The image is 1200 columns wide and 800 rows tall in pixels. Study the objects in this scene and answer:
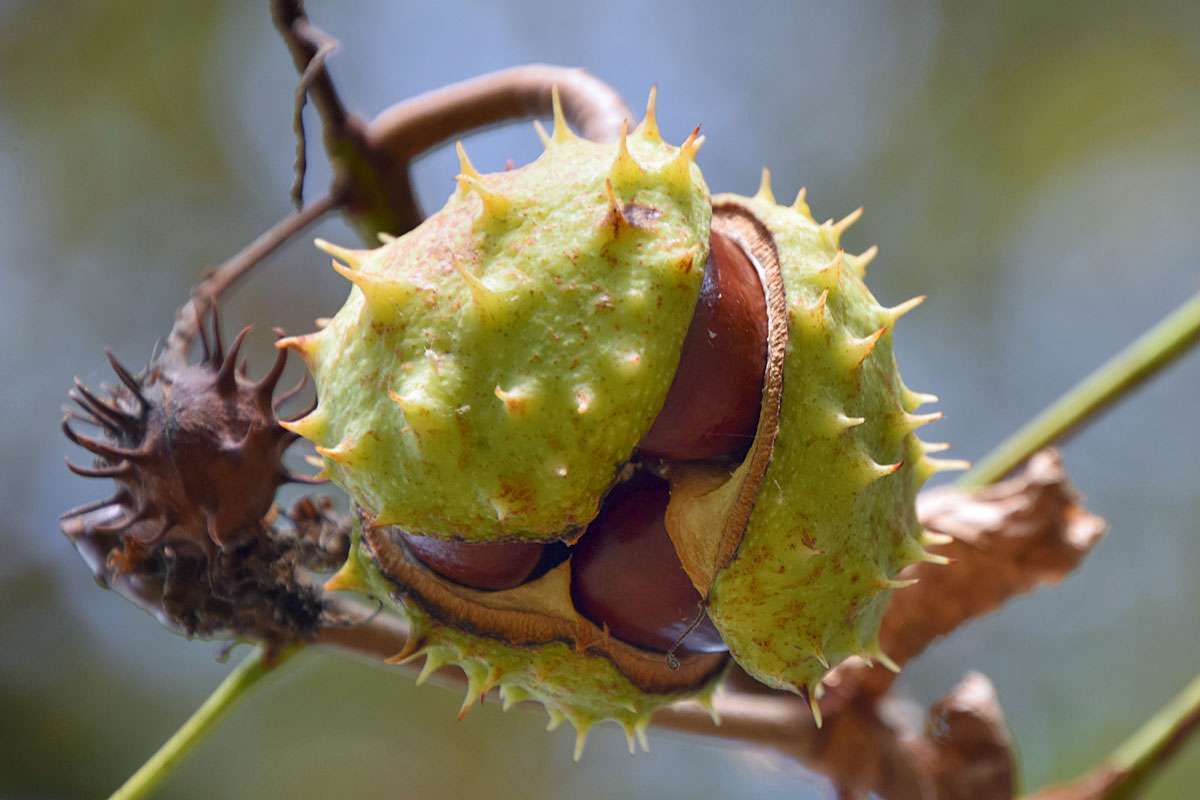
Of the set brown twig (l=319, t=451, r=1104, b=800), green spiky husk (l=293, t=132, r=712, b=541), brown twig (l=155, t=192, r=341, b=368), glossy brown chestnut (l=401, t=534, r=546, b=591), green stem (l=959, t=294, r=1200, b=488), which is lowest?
brown twig (l=319, t=451, r=1104, b=800)

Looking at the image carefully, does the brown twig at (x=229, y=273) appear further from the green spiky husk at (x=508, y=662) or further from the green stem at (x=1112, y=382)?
the green stem at (x=1112, y=382)

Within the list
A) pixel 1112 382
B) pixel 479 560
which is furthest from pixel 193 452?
pixel 1112 382

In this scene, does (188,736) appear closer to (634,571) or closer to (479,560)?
(479,560)

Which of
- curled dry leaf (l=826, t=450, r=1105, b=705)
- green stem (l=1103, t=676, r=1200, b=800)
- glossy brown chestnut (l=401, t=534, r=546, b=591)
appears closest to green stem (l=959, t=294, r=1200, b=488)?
curled dry leaf (l=826, t=450, r=1105, b=705)

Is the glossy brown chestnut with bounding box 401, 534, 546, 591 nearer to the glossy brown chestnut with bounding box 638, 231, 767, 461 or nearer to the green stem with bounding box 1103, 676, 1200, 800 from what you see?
the glossy brown chestnut with bounding box 638, 231, 767, 461

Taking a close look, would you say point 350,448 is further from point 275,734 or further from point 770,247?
point 275,734

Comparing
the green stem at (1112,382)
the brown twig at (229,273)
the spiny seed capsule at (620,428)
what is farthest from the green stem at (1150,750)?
the brown twig at (229,273)

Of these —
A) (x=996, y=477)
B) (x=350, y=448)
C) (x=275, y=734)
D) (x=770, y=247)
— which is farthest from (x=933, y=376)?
(x=350, y=448)
